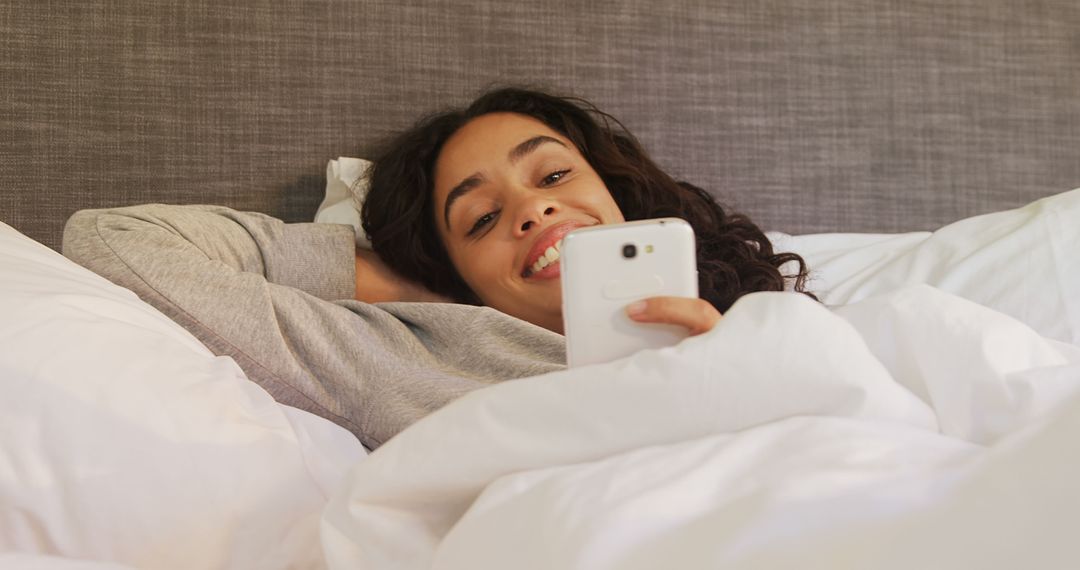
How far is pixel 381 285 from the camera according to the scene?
1462 mm

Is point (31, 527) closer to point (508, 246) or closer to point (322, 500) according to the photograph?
point (322, 500)

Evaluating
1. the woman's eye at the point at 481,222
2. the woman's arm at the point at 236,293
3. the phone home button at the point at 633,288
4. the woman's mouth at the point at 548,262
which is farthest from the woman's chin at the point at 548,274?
the phone home button at the point at 633,288

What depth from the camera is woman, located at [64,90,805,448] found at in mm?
1136

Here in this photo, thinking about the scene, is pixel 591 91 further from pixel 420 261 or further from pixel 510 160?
pixel 420 261

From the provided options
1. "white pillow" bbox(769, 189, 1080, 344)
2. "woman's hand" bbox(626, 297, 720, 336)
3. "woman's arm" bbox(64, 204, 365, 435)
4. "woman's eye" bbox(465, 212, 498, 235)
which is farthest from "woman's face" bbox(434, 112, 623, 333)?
"woman's hand" bbox(626, 297, 720, 336)

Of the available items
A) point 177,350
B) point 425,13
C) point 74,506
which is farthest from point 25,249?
point 425,13

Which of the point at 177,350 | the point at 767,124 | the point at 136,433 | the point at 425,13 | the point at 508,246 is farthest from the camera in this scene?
the point at 767,124

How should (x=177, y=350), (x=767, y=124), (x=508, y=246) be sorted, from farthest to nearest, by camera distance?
(x=767, y=124), (x=508, y=246), (x=177, y=350)

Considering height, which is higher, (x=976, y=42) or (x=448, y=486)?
(x=976, y=42)

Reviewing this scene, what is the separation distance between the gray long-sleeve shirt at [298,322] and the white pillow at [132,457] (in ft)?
0.71

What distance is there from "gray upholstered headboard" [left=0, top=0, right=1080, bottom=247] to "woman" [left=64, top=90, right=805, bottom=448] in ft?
0.32

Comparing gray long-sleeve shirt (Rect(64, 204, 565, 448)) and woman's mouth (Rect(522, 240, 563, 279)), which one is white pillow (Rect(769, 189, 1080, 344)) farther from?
gray long-sleeve shirt (Rect(64, 204, 565, 448))

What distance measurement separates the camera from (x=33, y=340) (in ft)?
2.71

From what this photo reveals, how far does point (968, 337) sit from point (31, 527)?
2.23 ft
